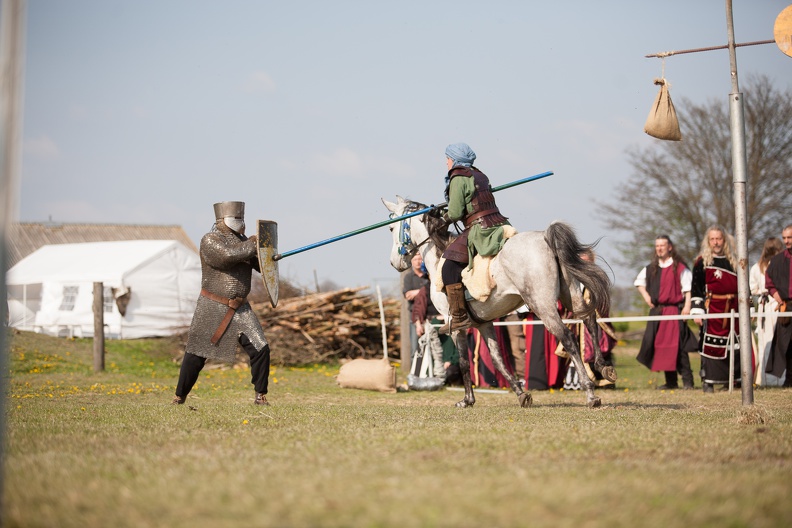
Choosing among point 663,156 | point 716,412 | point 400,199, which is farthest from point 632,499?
point 663,156

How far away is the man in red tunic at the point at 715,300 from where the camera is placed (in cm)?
1236

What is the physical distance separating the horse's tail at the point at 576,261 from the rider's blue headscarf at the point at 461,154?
1.14m

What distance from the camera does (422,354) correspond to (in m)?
14.6

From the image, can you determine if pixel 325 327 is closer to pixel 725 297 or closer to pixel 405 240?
pixel 725 297

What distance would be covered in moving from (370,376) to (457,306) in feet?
12.6

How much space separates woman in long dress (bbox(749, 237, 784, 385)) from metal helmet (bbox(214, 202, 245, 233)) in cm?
761

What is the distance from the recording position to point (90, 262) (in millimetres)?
29797

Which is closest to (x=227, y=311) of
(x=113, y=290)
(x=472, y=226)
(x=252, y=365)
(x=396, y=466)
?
(x=252, y=365)

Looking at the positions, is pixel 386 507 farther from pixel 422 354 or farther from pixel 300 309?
pixel 300 309

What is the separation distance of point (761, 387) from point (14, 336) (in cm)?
1616

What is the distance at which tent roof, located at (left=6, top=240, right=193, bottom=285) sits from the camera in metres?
28.6

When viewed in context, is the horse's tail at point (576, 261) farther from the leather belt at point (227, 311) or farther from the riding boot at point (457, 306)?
the leather belt at point (227, 311)

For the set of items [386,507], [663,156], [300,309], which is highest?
[663,156]

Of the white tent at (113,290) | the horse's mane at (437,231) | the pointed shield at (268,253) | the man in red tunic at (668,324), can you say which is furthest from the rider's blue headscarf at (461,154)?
the white tent at (113,290)
